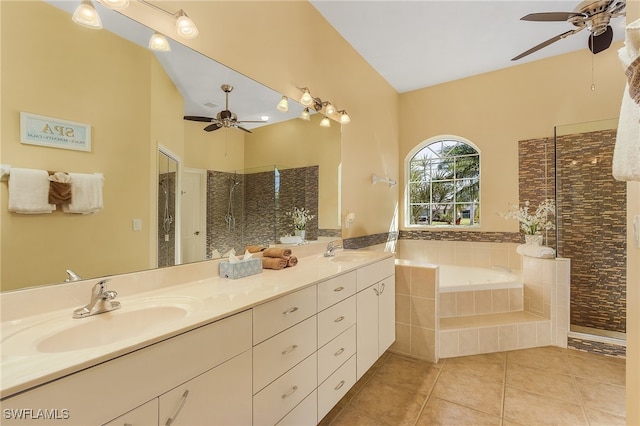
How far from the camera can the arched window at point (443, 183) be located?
3.76 m

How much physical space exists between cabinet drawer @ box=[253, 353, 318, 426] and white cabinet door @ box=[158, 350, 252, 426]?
0.06 metres

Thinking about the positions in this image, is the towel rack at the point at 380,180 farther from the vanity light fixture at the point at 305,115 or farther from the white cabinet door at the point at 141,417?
the white cabinet door at the point at 141,417

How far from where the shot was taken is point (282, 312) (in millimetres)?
1229

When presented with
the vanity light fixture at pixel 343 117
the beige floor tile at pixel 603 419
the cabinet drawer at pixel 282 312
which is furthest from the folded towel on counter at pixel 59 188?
the beige floor tile at pixel 603 419

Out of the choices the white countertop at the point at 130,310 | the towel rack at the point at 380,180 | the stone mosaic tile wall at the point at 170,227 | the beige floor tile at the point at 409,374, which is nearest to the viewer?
the white countertop at the point at 130,310

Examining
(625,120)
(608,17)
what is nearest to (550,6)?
(608,17)

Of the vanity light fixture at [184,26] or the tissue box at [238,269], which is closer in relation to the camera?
the vanity light fixture at [184,26]

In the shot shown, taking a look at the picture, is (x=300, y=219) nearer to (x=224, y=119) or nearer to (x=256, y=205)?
(x=256, y=205)

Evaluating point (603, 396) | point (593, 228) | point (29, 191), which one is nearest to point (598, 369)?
point (603, 396)

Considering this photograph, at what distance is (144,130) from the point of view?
1275 millimetres

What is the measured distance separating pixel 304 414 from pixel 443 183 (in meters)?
3.49

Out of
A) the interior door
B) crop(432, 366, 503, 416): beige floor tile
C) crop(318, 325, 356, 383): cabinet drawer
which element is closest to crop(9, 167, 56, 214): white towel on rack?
the interior door

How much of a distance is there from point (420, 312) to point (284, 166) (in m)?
1.74

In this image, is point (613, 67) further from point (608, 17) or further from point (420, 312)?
point (420, 312)
